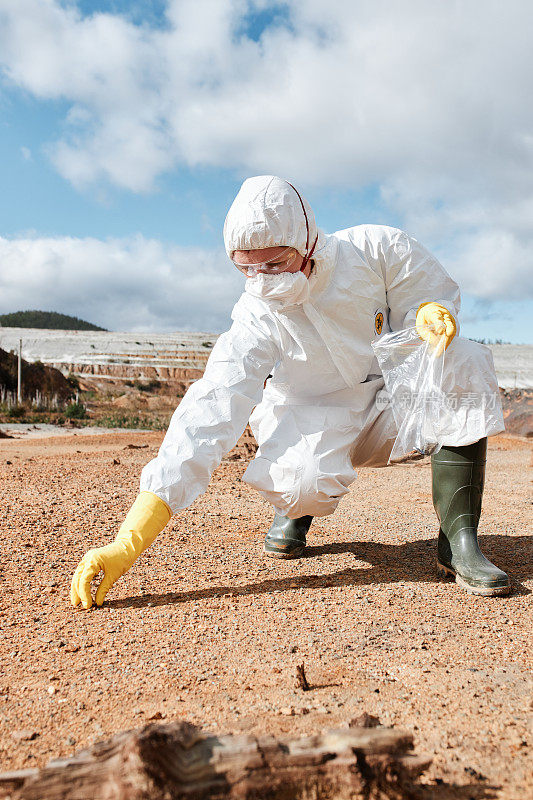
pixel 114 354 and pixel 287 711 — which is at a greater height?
pixel 114 354

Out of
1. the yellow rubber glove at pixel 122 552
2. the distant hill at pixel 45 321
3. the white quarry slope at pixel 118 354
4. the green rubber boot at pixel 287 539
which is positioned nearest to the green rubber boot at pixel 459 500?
the green rubber boot at pixel 287 539

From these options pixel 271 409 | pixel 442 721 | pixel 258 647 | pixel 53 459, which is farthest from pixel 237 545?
pixel 53 459

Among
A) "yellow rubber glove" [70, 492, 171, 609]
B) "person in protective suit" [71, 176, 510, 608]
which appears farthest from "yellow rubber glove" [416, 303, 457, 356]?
"yellow rubber glove" [70, 492, 171, 609]

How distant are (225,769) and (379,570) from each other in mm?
1804

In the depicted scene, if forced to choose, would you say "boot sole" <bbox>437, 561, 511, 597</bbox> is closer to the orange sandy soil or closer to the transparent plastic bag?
the orange sandy soil

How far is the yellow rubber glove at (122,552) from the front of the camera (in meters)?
2.12

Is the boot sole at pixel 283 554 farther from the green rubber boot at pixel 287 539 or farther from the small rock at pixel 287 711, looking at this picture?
the small rock at pixel 287 711

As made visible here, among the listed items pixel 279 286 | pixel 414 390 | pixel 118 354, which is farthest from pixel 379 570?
pixel 118 354

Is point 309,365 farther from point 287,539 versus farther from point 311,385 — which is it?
point 287,539

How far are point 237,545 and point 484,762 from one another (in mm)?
1951

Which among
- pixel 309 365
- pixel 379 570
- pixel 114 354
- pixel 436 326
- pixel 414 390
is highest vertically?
pixel 114 354

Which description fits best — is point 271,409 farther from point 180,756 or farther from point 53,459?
point 53,459

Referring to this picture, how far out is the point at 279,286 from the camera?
2395 millimetres

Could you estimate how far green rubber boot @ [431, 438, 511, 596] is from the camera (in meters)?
2.49
